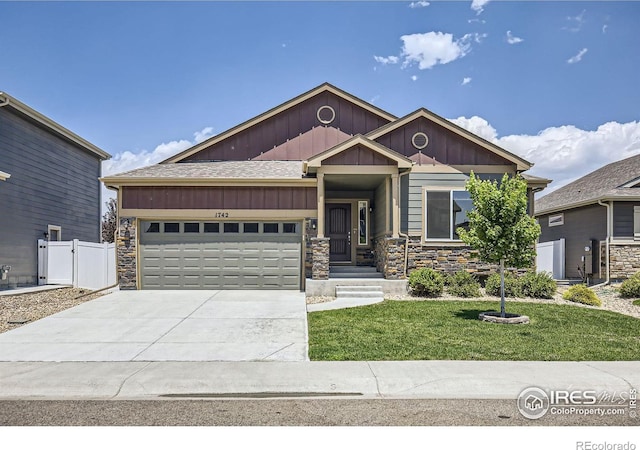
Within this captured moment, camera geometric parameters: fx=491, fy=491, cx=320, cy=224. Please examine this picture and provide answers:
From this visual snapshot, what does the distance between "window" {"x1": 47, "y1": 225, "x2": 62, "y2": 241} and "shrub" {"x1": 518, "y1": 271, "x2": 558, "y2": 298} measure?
17.0 metres

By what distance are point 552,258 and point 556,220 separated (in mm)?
4054

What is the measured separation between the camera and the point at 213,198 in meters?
15.1

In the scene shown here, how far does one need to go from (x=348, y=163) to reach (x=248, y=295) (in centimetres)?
481

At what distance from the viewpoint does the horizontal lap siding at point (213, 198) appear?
15.1 metres

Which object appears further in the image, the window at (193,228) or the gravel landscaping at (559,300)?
the window at (193,228)

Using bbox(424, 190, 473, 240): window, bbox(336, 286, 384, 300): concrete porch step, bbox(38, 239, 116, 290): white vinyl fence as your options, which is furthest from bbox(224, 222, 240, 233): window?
bbox(424, 190, 473, 240): window

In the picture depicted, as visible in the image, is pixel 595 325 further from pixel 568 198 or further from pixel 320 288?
pixel 568 198

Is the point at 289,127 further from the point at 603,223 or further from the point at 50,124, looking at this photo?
the point at 603,223

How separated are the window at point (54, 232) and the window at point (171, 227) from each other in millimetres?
6764

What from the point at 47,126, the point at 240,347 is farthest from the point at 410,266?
the point at 47,126

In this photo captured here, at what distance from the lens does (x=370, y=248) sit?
17281 millimetres

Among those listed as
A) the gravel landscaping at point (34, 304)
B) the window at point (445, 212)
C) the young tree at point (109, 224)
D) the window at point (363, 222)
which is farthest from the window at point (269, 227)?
the young tree at point (109, 224)

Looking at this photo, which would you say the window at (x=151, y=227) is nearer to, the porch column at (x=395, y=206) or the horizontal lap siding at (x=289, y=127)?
the horizontal lap siding at (x=289, y=127)

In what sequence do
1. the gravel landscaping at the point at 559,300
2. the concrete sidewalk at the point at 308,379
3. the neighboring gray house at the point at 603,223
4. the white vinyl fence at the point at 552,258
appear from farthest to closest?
1. the white vinyl fence at the point at 552,258
2. the neighboring gray house at the point at 603,223
3. the gravel landscaping at the point at 559,300
4. the concrete sidewalk at the point at 308,379
